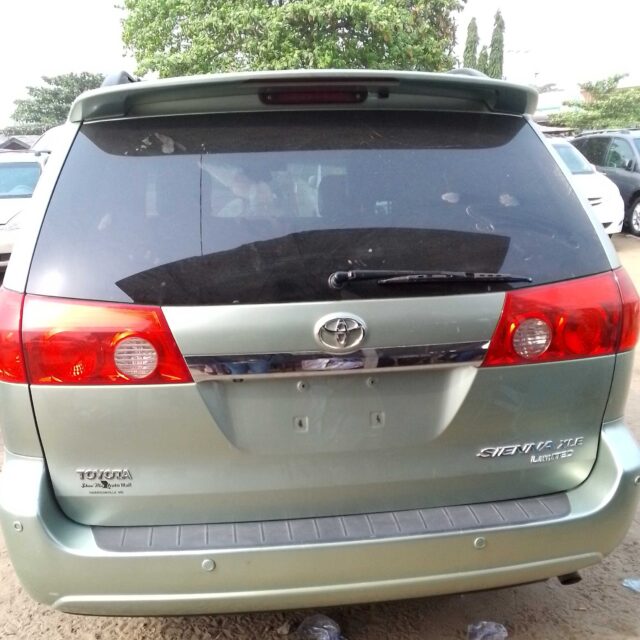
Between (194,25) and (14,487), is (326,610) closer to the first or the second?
(14,487)

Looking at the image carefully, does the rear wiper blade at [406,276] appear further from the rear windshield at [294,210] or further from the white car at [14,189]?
the white car at [14,189]

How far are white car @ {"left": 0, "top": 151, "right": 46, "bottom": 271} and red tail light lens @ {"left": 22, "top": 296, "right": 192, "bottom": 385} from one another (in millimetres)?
8327

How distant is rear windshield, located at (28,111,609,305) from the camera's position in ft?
6.25

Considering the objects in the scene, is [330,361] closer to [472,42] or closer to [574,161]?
[574,161]

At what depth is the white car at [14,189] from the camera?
965 cm

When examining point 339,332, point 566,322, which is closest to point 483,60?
Answer: point 566,322

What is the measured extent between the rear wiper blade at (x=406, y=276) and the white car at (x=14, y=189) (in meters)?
8.68

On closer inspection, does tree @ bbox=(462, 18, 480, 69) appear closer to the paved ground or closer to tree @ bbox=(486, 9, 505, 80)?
tree @ bbox=(486, 9, 505, 80)

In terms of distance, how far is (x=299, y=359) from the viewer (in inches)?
73.9

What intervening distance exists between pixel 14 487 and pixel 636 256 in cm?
1108

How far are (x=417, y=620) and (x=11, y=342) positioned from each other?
5.97ft

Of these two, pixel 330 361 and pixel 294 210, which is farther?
pixel 294 210

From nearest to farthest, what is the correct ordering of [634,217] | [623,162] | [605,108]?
[634,217] → [623,162] → [605,108]

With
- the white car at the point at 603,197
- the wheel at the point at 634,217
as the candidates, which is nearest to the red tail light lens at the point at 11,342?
the white car at the point at 603,197
